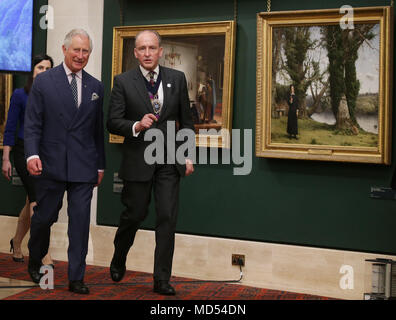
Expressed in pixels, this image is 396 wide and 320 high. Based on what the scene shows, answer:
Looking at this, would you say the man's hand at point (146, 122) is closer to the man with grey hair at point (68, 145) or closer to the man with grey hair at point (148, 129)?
the man with grey hair at point (148, 129)

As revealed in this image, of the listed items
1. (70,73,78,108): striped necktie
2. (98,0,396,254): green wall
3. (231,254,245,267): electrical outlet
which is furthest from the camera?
(231,254,245,267): electrical outlet

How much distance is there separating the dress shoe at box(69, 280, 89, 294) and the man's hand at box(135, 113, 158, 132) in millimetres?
1218

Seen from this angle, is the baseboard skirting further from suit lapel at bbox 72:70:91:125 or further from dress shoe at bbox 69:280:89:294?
suit lapel at bbox 72:70:91:125

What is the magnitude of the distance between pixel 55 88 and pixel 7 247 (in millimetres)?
2627

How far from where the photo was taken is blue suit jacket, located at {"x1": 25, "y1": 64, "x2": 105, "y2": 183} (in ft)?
14.9

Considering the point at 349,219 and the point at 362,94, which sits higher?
the point at 362,94

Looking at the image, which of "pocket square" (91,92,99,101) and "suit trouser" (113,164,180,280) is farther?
"pocket square" (91,92,99,101)

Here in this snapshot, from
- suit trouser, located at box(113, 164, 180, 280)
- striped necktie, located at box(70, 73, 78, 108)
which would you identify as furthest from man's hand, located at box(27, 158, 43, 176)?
suit trouser, located at box(113, 164, 180, 280)

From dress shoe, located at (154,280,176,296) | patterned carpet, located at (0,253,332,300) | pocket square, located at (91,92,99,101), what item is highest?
pocket square, located at (91,92,99,101)

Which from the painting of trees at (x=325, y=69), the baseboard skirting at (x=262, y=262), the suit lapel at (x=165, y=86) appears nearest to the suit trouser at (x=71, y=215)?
the suit lapel at (x=165, y=86)

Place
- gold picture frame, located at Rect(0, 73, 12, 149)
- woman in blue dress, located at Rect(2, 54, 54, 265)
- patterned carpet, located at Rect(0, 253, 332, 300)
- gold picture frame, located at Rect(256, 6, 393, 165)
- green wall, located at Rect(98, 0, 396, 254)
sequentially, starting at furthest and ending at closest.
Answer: gold picture frame, located at Rect(0, 73, 12, 149), woman in blue dress, located at Rect(2, 54, 54, 265), green wall, located at Rect(98, 0, 396, 254), gold picture frame, located at Rect(256, 6, 393, 165), patterned carpet, located at Rect(0, 253, 332, 300)
